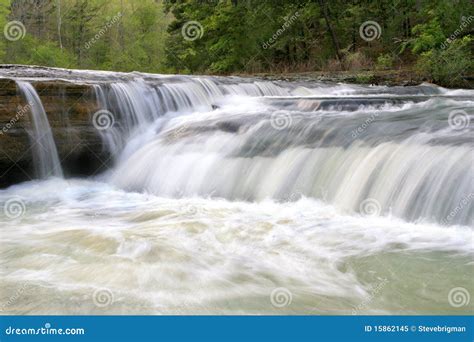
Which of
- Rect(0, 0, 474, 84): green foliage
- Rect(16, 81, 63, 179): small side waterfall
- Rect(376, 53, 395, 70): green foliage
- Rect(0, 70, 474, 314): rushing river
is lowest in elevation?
Rect(0, 70, 474, 314): rushing river

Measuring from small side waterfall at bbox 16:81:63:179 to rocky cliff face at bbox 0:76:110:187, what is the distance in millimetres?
67

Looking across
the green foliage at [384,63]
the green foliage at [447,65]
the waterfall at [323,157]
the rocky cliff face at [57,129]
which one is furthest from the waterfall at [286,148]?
the green foliage at [384,63]

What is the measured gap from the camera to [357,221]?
5230 mm

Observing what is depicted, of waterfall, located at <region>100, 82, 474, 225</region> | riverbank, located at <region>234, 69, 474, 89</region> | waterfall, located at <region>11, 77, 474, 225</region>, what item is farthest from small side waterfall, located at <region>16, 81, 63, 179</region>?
riverbank, located at <region>234, 69, 474, 89</region>

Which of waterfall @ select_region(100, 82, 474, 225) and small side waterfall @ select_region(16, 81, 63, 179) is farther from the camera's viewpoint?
small side waterfall @ select_region(16, 81, 63, 179)

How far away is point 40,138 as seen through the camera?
26.8 ft

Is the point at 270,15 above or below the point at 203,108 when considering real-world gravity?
above

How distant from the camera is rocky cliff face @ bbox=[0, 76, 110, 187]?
25.8 feet

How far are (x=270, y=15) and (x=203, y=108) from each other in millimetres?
13716

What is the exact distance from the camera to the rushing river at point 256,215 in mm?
3621

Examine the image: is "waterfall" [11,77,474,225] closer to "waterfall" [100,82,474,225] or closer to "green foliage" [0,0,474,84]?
A: "waterfall" [100,82,474,225]

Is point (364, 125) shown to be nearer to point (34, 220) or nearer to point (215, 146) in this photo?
point (215, 146)

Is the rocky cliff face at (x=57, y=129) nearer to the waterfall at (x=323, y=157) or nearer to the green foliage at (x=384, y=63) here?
the waterfall at (x=323, y=157)
